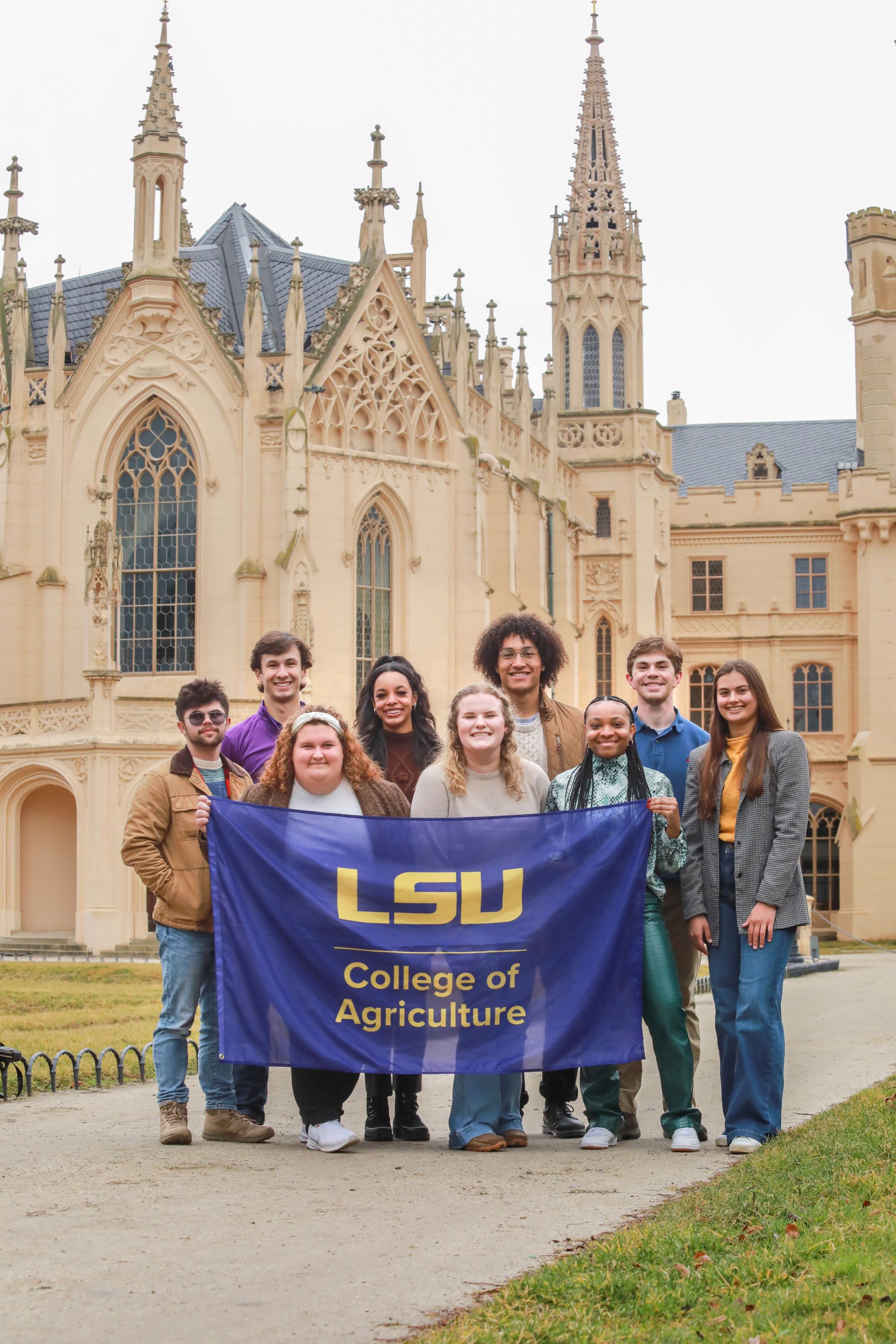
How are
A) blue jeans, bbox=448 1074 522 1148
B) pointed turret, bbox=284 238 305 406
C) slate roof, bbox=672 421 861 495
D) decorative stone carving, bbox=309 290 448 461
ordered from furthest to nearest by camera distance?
slate roof, bbox=672 421 861 495
decorative stone carving, bbox=309 290 448 461
pointed turret, bbox=284 238 305 406
blue jeans, bbox=448 1074 522 1148

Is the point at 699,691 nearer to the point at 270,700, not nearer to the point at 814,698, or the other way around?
the point at 814,698

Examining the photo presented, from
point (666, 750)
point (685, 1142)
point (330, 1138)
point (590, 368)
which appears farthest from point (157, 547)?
point (685, 1142)

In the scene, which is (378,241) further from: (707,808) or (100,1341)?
(100,1341)

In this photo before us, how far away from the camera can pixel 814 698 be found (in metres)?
47.6

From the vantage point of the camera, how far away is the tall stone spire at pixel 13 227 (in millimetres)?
37062

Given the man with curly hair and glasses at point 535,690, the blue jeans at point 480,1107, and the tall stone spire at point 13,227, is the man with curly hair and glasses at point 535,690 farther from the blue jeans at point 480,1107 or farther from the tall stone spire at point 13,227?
the tall stone spire at point 13,227

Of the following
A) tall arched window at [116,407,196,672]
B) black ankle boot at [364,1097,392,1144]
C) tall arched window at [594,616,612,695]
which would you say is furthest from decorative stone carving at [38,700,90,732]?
black ankle boot at [364,1097,392,1144]

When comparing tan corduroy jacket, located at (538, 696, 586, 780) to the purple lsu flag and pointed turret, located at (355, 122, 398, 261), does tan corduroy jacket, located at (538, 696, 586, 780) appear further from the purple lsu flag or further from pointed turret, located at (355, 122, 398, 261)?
pointed turret, located at (355, 122, 398, 261)

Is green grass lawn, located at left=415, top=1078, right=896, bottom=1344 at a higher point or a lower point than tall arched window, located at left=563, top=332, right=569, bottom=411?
lower

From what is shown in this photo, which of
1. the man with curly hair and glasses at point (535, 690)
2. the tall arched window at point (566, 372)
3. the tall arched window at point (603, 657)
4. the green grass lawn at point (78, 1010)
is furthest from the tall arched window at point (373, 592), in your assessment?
the man with curly hair and glasses at point (535, 690)

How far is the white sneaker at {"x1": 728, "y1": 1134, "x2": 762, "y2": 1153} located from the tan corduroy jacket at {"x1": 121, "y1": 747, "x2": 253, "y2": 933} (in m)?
2.65

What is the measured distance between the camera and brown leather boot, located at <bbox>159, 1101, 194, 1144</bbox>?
7.81 metres

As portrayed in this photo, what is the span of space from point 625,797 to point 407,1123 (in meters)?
1.93

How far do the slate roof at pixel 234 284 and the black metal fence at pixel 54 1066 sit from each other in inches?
1001
